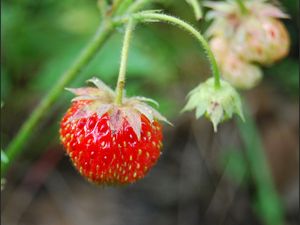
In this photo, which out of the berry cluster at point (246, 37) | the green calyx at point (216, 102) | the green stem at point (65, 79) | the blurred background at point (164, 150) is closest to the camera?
the green calyx at point (216, 102)

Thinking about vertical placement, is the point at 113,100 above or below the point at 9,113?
above

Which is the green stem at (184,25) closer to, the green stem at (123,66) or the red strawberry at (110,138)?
the green stem at (123,66)

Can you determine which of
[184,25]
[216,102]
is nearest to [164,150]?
[216,102]

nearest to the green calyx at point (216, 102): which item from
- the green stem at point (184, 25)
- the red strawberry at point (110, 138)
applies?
the green stem at point (184, 25)

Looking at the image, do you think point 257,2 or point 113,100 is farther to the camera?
point 257,2

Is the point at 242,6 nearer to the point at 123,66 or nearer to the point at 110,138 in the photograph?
the point at 123,66

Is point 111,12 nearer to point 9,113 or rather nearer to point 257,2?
point 257,2

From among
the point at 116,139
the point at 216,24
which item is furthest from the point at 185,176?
the point at 116,139
